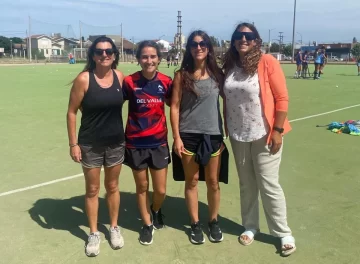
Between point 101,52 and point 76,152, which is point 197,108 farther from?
point 76,152

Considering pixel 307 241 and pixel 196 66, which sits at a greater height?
pixel 196 66

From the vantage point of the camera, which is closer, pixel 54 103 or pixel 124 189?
pixel 124 189

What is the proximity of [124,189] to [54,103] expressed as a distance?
8.82 meters

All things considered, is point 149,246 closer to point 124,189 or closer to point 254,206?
point 254,206

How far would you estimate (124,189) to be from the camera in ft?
18.1

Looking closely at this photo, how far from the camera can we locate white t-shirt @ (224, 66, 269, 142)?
3662mm

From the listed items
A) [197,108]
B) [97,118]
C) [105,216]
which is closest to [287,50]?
[105,216]

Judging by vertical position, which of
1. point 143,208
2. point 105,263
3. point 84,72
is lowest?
point 105,263

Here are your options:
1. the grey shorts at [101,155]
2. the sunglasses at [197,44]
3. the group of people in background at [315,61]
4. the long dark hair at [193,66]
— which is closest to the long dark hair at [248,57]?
the long dark hair at [193,66]

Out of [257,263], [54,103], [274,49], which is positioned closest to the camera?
[257,263]

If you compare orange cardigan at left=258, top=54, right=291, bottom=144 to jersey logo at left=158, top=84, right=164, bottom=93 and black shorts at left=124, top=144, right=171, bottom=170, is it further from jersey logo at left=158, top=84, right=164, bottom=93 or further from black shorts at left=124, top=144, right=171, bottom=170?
black shorts at left=124, top=144, right=171, bottom=170

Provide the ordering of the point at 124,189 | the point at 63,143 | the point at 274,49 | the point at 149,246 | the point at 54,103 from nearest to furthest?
the point at 149,246
the point at 124,189
the point at 63,143
the point at 54,103
the point at 274,49

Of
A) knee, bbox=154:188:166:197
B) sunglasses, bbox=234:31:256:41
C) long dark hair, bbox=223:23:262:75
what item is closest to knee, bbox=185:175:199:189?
knee, bbox=154:188:166:197

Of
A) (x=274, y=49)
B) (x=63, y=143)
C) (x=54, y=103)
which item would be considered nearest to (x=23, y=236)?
(x=63, y=143)
